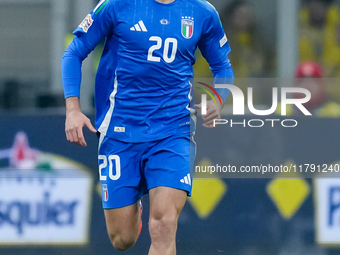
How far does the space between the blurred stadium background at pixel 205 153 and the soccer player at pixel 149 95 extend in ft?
4.39

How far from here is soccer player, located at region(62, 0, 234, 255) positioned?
10.0 feet

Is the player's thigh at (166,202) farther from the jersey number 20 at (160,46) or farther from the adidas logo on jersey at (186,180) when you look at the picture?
the jersey number 20 at (160,46)

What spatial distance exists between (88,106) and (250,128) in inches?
53.4

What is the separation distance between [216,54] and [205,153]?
1.45 m

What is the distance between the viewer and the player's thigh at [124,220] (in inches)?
134

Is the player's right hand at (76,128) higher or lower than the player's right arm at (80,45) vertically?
lower

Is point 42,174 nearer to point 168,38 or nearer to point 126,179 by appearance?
point 126,179

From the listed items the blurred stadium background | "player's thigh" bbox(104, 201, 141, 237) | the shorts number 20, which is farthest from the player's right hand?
the blurred stadium background

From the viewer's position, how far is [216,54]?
11.2 feet

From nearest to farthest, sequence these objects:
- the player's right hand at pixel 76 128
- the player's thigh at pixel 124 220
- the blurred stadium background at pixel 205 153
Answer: the player's right hand at pixel 76 128
the player's thigh at pixel 124 220
the blurred stadium background at pixel 205 153

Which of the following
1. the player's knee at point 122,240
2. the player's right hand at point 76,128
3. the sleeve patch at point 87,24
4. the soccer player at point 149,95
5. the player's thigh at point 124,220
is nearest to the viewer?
the player's right hand at point 76,128

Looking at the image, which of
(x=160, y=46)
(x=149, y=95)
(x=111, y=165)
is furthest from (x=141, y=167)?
(x=160, y=46)

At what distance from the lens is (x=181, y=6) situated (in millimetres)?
3174

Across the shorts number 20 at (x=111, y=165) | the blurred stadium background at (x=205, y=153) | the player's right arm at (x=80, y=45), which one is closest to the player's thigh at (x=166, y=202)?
the shorts number 20 at (x=111, y=165)
